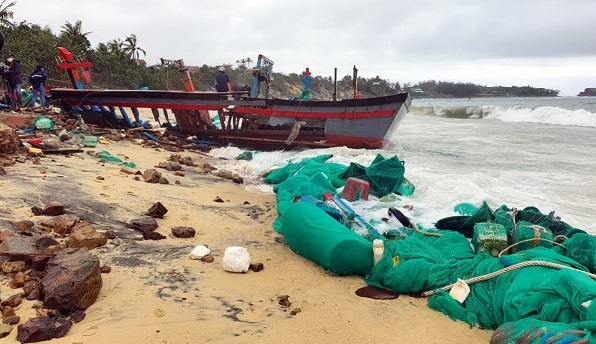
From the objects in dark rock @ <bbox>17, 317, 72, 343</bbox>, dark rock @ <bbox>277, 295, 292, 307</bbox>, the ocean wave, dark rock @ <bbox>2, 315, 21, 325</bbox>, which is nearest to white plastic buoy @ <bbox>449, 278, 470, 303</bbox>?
dark rock @ <bbox>277, 295, 292, 307</bbox>

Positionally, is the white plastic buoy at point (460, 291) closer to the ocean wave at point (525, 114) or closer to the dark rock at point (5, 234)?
the dark rock at point (5, 234)

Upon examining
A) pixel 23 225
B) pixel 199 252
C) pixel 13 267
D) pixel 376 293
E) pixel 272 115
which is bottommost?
pixel 376 293

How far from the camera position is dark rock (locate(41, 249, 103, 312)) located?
287 cm

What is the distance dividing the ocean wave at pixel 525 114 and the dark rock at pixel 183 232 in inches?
1169

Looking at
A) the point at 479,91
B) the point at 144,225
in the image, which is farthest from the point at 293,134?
the point at 479,91

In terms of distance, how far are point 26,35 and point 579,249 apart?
32.3 meters

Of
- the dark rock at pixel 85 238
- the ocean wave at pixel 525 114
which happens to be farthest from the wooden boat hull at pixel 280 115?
the ocean wave at pixel 525 114

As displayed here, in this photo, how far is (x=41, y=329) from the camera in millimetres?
2604

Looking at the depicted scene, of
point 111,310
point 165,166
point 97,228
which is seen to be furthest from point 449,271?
point 165,166

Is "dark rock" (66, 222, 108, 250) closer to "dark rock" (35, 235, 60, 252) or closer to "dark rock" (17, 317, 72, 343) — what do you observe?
"dark rock" (35, 235, 60, 252)

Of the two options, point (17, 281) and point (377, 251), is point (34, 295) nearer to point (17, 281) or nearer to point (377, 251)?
point (17, 281)

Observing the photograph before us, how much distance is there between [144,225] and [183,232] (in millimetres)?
394

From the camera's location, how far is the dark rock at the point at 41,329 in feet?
8.42

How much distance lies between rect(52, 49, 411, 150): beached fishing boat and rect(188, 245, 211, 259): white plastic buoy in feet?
30.1
